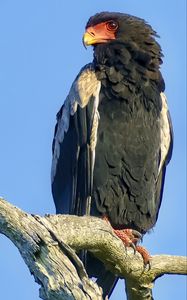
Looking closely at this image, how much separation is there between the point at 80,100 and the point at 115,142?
620 mm

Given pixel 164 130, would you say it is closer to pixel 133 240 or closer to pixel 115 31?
pixel 115 31

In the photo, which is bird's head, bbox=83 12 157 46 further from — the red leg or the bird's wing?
the red leg

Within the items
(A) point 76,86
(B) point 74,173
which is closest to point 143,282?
(B) point 74,173

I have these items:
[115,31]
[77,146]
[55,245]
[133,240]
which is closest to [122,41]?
[115,31]

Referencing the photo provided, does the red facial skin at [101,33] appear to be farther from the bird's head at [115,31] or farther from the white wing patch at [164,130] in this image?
the white wing patch at [164,130]

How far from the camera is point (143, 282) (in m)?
7.39

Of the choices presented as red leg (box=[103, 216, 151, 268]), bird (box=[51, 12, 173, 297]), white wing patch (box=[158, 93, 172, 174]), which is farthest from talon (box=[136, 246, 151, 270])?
white wing patch (box=[158, 93, 172, 174])

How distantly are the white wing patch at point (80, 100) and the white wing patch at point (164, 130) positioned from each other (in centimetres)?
78

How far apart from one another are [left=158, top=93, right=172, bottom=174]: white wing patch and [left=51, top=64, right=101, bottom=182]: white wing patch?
782 millimetres

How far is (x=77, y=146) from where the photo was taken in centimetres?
913

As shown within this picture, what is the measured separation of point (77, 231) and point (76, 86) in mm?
3150

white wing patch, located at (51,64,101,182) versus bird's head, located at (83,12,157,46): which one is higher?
bird's head, located at (83,12,157,46)

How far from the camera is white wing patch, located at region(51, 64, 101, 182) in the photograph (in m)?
9.03

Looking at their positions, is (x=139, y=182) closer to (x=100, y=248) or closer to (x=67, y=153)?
(x=67, y=153)
